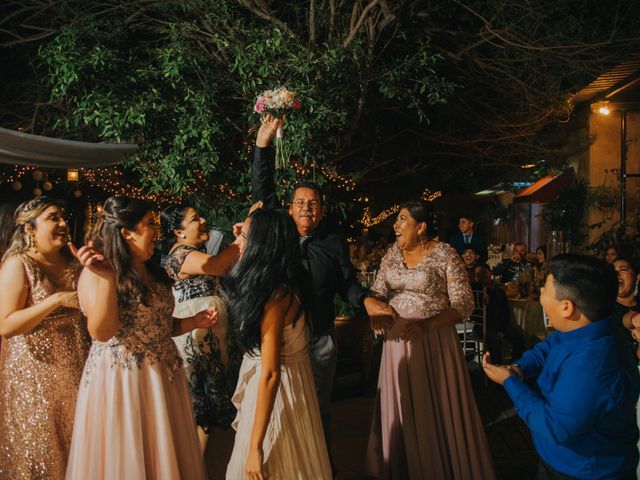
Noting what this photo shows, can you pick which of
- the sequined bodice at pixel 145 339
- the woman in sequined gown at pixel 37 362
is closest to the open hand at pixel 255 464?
the sequined bodice at pixel 145 339

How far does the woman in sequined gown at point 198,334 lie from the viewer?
402 cm

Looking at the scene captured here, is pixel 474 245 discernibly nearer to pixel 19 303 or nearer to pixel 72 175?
pixel 19 303

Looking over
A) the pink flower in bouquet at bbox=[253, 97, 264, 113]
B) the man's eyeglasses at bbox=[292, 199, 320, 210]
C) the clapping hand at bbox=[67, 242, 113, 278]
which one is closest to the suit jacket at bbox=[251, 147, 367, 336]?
the man's eyeglasses at bbox=[292, 199, 320, 210]

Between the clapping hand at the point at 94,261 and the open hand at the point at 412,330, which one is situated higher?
the clapping hand at the point at 94,261

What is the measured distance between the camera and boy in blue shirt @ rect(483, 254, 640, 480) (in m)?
2.10

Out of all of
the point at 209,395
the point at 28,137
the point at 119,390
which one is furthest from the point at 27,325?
the point at 28,137

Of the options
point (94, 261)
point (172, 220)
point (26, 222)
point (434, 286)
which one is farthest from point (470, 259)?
point (94, 261)

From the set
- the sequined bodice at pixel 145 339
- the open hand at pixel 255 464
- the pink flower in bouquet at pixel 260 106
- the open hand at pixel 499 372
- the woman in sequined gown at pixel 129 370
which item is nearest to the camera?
the open hand at pixel 499 372

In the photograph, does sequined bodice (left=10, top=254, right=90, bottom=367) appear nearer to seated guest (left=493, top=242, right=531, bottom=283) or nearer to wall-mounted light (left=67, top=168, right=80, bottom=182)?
seated guest (left=493, top=242, right=531, bottom=283)

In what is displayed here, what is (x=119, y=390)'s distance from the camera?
270cm

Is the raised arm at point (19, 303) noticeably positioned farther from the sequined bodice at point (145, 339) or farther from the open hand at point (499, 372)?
the open hand at point (499, 372)

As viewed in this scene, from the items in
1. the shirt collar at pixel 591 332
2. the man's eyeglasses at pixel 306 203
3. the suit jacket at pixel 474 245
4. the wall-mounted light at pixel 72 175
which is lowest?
the shirt collar at pixel 591 332

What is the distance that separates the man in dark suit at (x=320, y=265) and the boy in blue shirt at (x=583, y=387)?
1.65 meters

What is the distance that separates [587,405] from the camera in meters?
2.07
